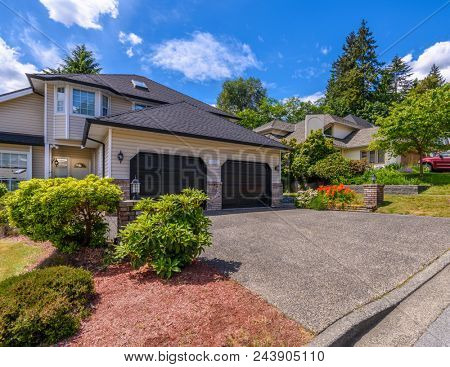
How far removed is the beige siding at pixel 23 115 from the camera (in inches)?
515

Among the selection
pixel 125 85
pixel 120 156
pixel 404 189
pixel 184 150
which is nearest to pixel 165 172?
pixel 184 150

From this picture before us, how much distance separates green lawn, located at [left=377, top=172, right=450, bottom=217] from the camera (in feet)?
28.8

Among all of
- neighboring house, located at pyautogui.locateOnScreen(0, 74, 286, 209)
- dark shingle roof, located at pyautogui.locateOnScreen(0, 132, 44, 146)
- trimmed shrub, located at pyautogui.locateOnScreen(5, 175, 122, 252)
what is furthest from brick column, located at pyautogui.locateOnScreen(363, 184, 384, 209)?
dark shingle roof, located at pyautogui.locateOnScreen(0, 132, 44, 146)

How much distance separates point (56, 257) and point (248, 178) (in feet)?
28.1

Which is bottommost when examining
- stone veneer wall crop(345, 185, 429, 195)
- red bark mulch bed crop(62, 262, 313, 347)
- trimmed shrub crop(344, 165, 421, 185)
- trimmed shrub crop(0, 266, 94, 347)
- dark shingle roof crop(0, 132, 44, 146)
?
red bark mulch bed crop(62, 262, 313, 347)

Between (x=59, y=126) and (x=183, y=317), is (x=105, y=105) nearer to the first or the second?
(x=59, y=126)

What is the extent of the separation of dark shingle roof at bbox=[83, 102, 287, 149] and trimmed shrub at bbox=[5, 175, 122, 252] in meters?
4.25

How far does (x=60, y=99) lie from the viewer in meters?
12.5

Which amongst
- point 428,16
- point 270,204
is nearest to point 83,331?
point 428,16

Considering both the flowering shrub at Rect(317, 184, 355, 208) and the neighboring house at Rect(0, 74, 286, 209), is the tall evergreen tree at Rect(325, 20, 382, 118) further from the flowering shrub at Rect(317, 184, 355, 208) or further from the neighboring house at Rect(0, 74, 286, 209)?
the neighboring house at Rect(0, 74, 286, 209)

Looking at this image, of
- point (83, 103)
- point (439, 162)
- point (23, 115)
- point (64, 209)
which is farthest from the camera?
point (439, 162)

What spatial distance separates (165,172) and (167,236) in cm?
633

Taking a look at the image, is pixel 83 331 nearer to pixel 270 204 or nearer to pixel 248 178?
pixel 248 178

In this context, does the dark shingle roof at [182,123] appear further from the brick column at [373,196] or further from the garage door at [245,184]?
the brick column at [373,196]
